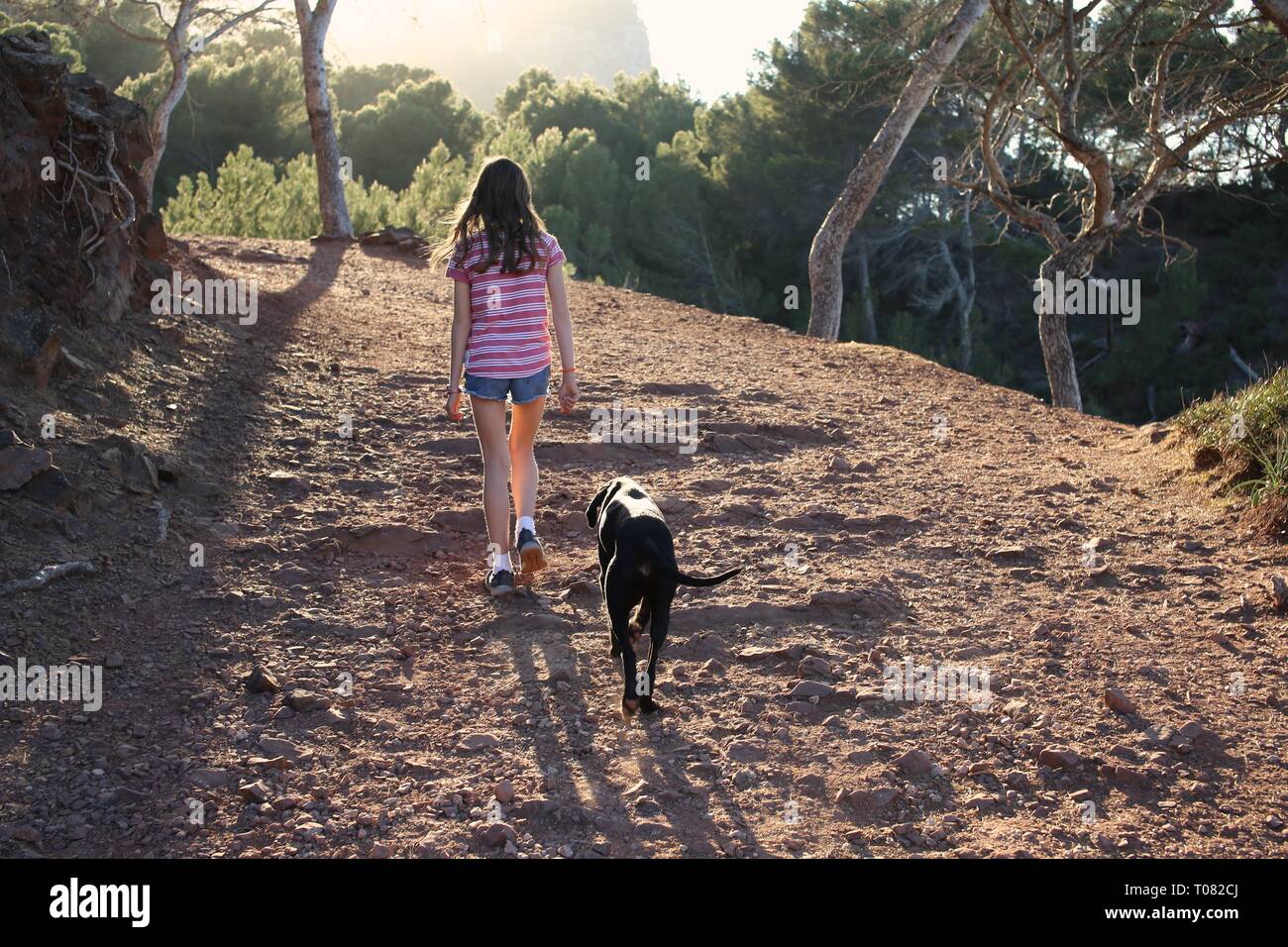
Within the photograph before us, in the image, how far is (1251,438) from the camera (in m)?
6.17

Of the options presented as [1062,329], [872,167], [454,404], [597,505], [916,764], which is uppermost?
[872,167]

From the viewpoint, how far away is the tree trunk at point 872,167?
11.6 metres

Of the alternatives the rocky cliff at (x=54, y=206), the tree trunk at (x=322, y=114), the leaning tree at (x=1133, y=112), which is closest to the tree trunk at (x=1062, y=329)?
the leaning tree at (x=1133, y=112)

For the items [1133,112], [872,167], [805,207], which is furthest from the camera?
[805,207]

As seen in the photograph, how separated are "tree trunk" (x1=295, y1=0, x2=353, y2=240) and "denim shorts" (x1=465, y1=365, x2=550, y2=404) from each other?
33.6 feet

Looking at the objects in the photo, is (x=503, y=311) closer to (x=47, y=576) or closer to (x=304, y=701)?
(x=304, y=701)

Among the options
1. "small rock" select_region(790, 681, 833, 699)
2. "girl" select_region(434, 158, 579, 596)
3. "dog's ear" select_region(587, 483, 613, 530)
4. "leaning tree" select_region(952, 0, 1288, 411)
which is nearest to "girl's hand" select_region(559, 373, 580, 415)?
"girl" select_region(434, 158, 579, 596)

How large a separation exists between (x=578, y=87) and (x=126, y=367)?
29.2m

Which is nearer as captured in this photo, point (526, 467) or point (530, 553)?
point (530, 553)

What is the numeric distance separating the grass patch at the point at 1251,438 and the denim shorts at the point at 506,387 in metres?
3.66

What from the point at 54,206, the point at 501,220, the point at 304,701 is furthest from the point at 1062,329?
the point at 304,701

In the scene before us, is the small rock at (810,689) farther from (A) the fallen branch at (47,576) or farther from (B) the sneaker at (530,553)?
(A) the fallen branch at (47,576)

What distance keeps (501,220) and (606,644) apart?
173 cm
